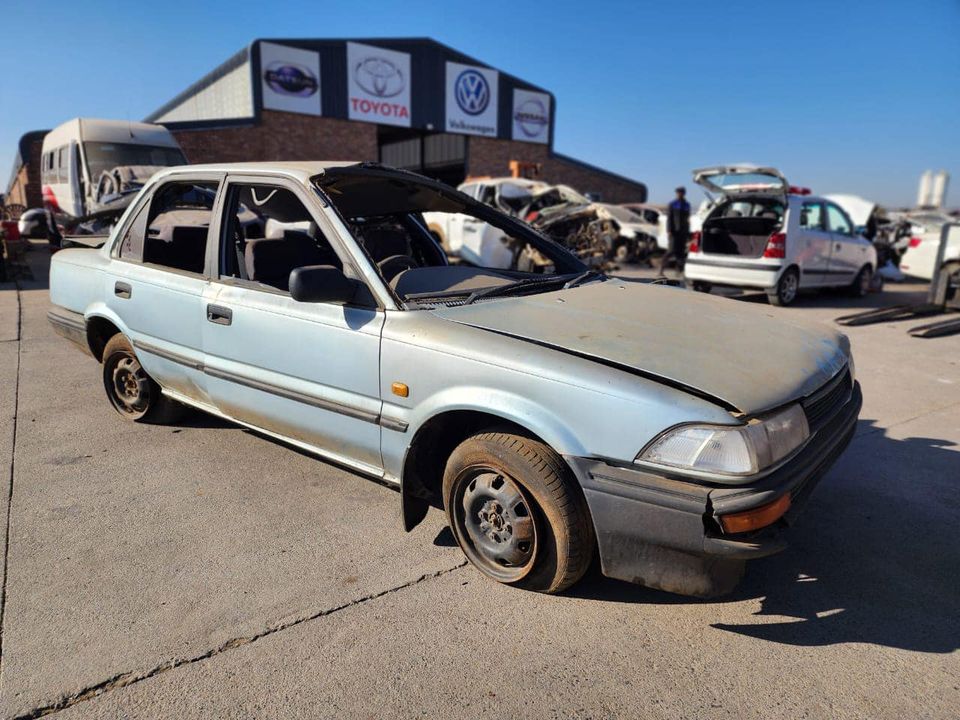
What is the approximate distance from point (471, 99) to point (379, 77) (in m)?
3.98

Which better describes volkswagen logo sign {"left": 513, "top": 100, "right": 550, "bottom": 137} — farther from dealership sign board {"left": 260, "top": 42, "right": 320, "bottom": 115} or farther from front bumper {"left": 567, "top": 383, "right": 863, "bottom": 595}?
front bumper {"left": 567, "top": 383, "right": 863, "bottom": 595}

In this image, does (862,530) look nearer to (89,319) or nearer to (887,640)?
(887,640)

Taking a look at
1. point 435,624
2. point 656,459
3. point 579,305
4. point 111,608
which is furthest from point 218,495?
point 656,459

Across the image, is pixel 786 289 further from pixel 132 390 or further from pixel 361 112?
pixel 361 112

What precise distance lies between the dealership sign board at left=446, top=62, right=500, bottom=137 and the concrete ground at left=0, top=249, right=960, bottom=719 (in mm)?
23550

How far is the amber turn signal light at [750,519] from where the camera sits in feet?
6.50

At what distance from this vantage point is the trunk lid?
8930mm

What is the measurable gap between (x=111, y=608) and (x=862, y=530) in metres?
3.20

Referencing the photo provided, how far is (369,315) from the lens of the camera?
105 inches

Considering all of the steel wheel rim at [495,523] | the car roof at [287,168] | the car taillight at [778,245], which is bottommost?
the steel wheel rim at [495,523]

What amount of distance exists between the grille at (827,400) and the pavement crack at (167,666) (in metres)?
1.65

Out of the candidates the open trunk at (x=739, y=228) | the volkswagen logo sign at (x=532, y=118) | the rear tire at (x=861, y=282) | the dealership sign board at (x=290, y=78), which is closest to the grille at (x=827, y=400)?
the open trunk at (x=739, y=228)

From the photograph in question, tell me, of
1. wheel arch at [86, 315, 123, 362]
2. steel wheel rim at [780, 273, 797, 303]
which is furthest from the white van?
steel wheel rim at [780, 273, 797, 303]

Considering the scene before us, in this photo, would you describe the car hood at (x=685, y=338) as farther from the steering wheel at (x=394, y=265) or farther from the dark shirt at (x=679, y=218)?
the dark shirt at (x=679, y=218)
